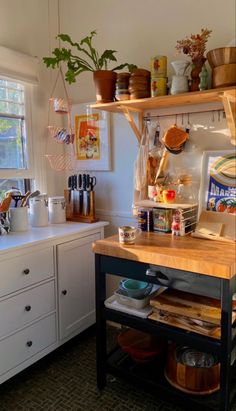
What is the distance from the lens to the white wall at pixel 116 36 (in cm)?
183

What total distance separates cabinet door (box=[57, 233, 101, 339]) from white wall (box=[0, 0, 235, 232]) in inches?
13.6

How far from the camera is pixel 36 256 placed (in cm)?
185

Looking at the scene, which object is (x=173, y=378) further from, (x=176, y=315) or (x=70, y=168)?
(x=70, y=168)

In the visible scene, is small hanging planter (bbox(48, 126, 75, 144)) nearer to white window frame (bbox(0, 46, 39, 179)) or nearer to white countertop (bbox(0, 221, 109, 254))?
white window frame (bbox(0, 46, 39, 179))

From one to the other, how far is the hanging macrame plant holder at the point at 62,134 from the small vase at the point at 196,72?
1.01 meters

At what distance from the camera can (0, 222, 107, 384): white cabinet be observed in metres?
1.73

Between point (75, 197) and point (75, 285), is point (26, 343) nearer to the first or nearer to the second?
point (75, 285)

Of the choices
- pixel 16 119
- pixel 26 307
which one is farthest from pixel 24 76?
pixel 26 307

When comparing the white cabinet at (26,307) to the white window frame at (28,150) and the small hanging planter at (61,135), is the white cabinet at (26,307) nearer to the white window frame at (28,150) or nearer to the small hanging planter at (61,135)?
the white window frame at (28,150)

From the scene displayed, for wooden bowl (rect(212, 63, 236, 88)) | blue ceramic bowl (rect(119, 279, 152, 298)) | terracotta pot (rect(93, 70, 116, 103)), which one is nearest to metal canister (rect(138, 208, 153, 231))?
blue ceramic bowl (rect(119, 279, 152, 298))

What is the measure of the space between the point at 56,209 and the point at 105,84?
0.90 m

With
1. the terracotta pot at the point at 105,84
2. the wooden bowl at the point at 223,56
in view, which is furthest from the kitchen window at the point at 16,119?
→ the wooden bowl at the point at 223,56

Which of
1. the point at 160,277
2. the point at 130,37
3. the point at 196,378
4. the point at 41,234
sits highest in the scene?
the point at 130,37

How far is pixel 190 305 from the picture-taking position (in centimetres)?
154
